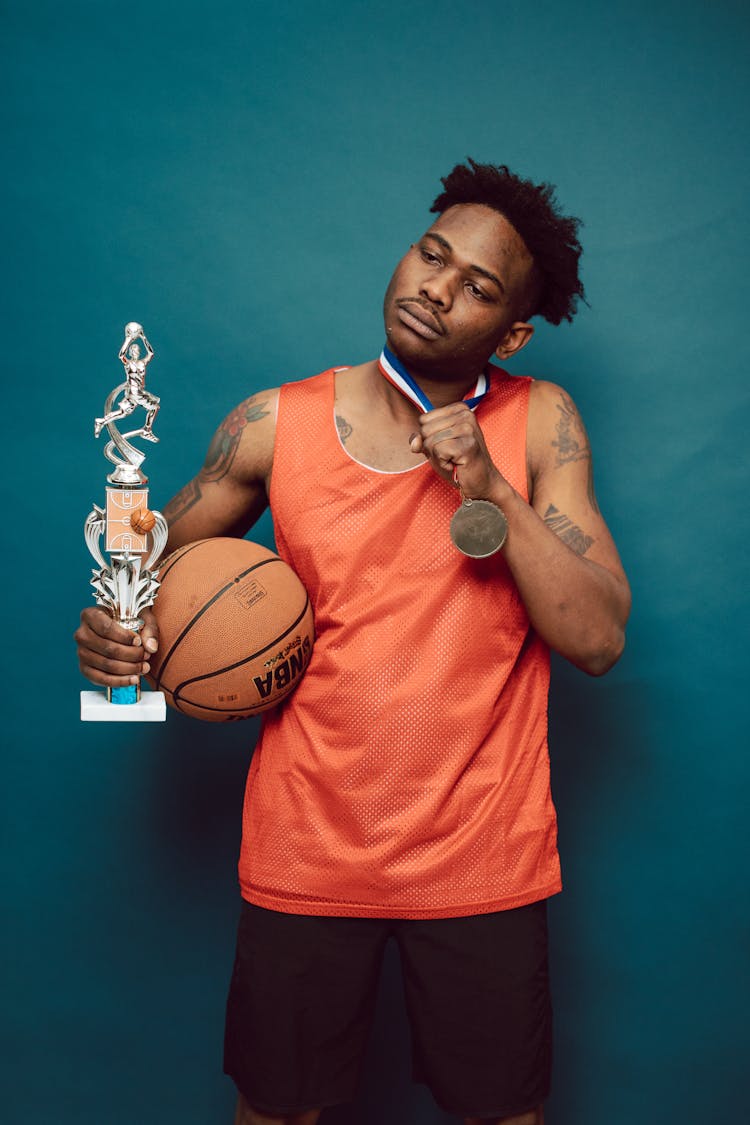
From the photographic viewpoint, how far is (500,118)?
243 centimetres

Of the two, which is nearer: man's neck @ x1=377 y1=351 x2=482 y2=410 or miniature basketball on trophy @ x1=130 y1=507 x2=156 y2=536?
miniature basketball on trophy @ x1=130 y1=507 x2=156 y2=536

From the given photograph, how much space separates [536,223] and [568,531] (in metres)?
0.51

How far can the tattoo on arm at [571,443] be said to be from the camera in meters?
1.90

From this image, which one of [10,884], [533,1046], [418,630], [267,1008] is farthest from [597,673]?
[10,884]

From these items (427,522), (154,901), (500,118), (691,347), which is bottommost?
(154,901)

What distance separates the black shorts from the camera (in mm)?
1835

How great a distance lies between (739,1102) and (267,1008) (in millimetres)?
1255

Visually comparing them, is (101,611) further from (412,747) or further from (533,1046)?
(533,1046)

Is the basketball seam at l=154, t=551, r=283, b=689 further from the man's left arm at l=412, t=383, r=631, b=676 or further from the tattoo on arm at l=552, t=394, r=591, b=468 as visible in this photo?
the tattoo on arm at l=552, t=394, r=591, b=468

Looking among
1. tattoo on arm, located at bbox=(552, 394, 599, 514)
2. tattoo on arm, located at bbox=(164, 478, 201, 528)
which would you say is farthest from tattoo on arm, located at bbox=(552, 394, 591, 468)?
tattoo on arm, located at bbox=(164, 478, 201, 528)

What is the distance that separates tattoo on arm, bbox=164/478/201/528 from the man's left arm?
1.62ft

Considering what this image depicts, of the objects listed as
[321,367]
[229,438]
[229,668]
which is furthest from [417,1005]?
[321,367]

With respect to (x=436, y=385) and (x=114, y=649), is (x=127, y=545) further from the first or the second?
(x=436, y=385)

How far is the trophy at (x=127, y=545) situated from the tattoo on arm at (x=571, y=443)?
642 mm
